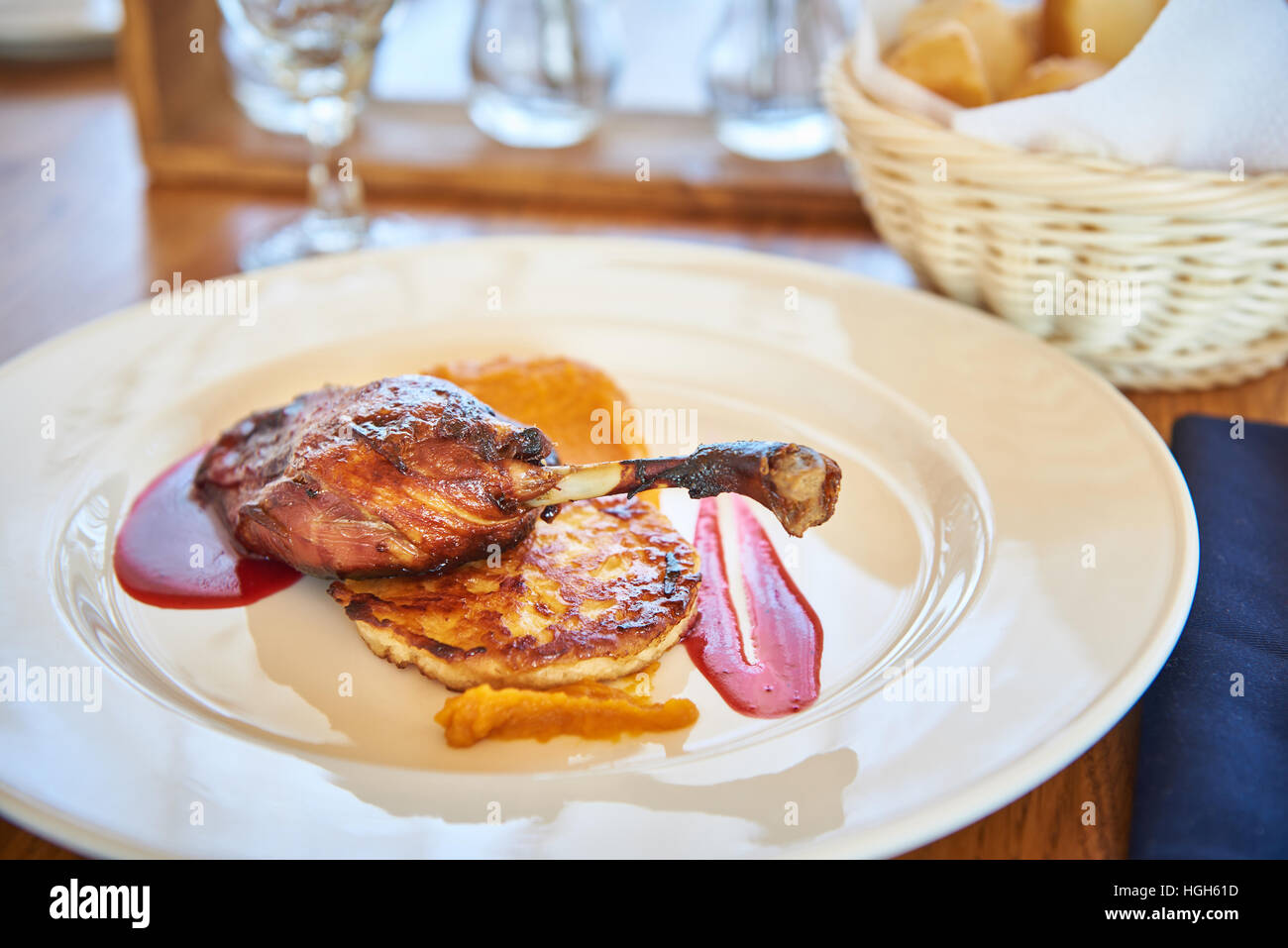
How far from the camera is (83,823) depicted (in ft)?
3.33

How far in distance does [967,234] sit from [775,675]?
3.15 feet

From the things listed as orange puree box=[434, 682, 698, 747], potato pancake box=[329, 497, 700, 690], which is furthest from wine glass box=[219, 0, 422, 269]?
orange puree box=[434, 682, 698, 747]

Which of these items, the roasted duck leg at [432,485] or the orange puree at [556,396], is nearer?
the roasted duck leg at [432,485]

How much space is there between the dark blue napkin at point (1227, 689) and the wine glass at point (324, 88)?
1789mm

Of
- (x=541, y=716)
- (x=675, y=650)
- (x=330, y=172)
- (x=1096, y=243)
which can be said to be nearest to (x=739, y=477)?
(x=675, y=650)

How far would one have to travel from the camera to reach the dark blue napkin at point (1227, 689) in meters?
1.09

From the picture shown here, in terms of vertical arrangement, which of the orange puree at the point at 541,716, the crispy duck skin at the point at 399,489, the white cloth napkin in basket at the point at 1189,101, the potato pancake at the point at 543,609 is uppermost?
the white cloth napkin in basket at the point at 1189,101

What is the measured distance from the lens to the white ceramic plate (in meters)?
1.07

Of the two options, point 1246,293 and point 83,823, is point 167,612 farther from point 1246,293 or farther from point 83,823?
point 1246,293

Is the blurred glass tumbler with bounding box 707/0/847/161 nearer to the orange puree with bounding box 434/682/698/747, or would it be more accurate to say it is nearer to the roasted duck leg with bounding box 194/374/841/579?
the roasted duck leg with bounding box 194/374/841/579

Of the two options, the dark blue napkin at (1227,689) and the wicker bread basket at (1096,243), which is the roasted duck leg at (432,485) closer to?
the dark blue napkin at (1227,689)

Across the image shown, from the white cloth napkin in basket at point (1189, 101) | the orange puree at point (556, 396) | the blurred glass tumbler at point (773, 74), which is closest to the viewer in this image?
the white cloth napkin in basket at point (1189, 101)

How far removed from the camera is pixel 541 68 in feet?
9.07

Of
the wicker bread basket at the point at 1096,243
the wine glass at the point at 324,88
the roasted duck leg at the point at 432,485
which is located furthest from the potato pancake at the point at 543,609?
the wine glass at the point at 324,88
